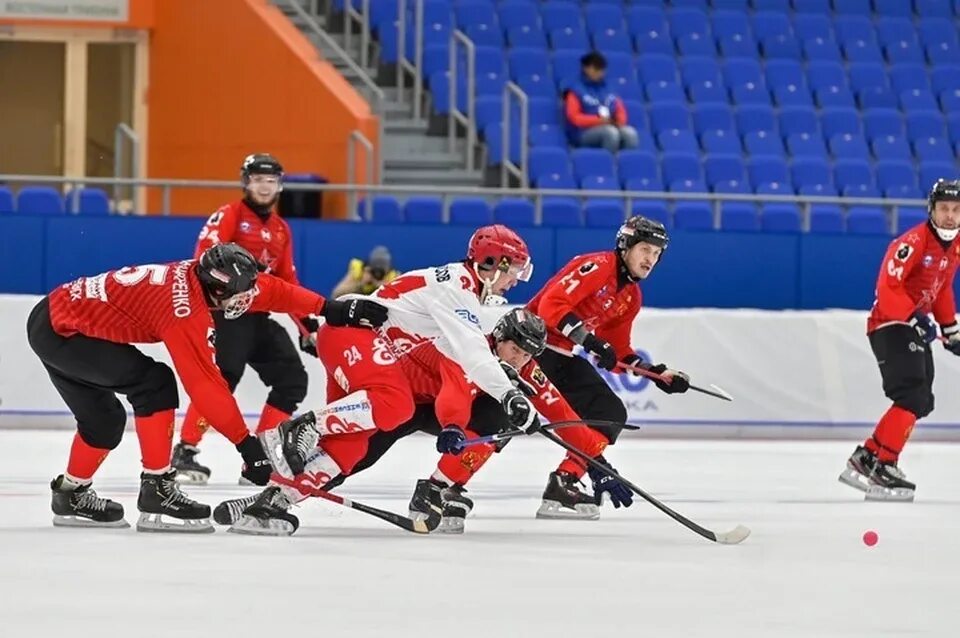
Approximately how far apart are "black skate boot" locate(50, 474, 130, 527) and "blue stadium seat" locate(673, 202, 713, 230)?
382 inches

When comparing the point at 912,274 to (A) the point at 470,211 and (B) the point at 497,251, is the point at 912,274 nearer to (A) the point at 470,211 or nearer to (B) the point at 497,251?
(B) the point at 497,251

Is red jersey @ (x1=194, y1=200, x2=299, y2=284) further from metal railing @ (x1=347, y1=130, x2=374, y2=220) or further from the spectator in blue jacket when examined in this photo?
the spectator in blue jacket

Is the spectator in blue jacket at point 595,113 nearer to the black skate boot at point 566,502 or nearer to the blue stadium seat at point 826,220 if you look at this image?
the blue stadium seat at point 826,220

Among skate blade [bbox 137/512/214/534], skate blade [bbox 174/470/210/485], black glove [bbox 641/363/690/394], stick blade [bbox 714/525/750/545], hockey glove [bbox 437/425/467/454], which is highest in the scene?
black glove [bbox 641/363/690/394]

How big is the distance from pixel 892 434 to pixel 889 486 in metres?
0.31

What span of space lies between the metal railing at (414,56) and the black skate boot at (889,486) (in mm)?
9289

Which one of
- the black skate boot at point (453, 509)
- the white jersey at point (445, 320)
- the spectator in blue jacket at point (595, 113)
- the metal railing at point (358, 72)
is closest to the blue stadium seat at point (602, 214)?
the spectator in blue jacket at point (595, 113)

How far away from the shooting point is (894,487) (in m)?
10.5

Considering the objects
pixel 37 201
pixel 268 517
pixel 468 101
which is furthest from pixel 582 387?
pixel 468 101

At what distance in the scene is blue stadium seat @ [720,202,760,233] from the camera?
1739cm

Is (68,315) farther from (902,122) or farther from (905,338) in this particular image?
(902,122)

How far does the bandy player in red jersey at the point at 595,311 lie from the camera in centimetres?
924

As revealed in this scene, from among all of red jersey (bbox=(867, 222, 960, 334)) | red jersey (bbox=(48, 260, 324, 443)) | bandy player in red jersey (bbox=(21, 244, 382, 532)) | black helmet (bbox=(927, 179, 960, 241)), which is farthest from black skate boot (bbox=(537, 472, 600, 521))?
black helmet (bbox=(927, 179, 960, 241))

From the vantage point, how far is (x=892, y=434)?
1066cm
